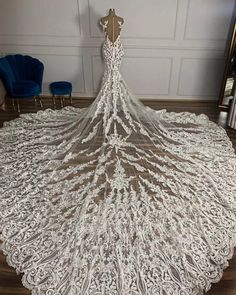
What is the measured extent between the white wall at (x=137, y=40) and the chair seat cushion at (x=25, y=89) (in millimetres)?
528

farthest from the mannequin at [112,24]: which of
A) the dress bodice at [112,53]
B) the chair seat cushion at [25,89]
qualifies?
the chair seat cushion at [25,89]

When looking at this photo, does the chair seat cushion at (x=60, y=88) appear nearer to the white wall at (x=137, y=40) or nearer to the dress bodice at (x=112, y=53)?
the white wall at (x=137, y=40)

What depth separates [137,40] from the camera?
3932 mm

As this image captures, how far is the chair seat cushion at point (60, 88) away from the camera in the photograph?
→ 4.02m

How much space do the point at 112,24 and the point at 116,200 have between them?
189 centimetres

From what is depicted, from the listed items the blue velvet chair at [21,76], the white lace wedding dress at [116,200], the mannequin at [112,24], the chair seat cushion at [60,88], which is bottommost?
the white lace wedding dress at [116,200]

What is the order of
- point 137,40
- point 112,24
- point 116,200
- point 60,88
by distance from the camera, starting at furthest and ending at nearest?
point 60,88 < point 137,40 < point 112,24 < point 116,200

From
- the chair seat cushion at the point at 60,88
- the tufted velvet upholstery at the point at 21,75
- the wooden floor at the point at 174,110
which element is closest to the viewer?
the wooden floor at the point at 174,110

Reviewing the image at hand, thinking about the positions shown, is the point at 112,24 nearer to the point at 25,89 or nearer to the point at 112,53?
the point at 112,53

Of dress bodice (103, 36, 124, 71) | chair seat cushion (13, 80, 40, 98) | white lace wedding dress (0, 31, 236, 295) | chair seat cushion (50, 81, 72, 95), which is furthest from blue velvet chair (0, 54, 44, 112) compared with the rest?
dress bodice (103, 36, 124, 71)

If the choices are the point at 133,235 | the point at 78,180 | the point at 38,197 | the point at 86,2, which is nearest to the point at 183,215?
the point at 133,235

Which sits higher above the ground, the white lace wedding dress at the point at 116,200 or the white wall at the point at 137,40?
the white wall at the point at 137,40

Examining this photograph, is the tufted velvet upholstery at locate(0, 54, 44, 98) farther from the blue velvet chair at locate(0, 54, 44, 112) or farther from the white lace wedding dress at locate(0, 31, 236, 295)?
the white lace wedding dress at locate(0, 31, 236, 295)

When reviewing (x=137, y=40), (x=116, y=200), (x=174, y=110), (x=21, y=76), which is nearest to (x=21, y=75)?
(x=21, y=76)
